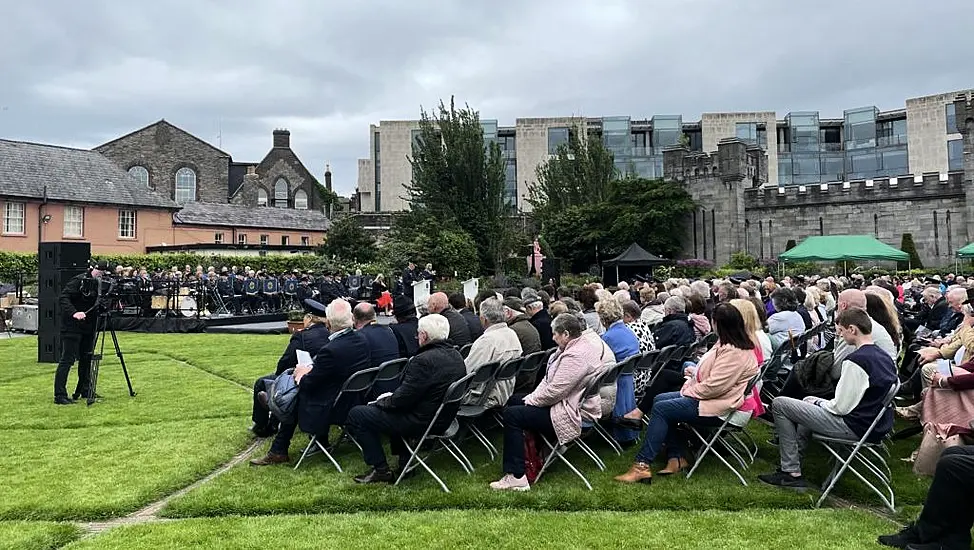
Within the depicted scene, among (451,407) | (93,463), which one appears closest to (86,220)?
(93,463)

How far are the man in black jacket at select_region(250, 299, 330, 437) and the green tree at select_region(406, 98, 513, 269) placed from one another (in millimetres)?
26567

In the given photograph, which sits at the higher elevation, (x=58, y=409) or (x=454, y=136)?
(x=454, y=136)

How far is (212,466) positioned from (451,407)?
8.11 ft

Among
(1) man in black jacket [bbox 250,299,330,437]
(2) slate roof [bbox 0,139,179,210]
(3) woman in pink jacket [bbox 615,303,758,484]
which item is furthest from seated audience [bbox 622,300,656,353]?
(2) slate roof [bbox 0,139,179,210]

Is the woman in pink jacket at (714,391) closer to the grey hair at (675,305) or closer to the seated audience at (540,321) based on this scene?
the grey hair at (675,305)

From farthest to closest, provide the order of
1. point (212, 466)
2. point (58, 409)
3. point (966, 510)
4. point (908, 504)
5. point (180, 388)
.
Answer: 1. point (180, 388)
2. point (58, 409)
3. point (212, 466)
4. point (908, 504)
5. point (966, 510)

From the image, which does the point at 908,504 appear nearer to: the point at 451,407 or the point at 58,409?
the point at 451,407

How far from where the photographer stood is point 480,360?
6.57 meters

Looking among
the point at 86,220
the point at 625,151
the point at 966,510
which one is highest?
the point at 625,151

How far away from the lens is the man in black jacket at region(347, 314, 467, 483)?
559 centimetres

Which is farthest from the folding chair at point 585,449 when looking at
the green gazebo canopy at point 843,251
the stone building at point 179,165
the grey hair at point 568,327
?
the stone building at point 179,165

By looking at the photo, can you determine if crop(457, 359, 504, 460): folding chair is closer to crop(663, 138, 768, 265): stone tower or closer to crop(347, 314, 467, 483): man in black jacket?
crop(347, 314, 467, 483): man in black jacket

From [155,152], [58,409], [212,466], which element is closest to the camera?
[212,466]

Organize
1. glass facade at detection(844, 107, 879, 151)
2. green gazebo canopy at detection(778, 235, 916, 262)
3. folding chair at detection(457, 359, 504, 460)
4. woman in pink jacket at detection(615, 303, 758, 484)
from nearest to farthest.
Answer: woman in pink jacket at detection(615, 303, 758, 484) → folding chair at detection(457, 359, 504, 460) → green gazebo canopy at detection(778, 235, 916, 262) → glass facade at detection(844, 107, 879, 151)
